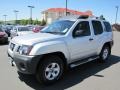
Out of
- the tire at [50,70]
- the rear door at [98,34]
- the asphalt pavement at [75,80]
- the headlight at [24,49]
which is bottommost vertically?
the asphalt pavement at [75,80]

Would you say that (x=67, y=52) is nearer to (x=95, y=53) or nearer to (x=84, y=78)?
(x=84, y=78)

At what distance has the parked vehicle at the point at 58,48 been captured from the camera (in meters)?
4.82

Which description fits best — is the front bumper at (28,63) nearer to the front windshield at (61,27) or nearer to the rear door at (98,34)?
the front windshield at (61,27)

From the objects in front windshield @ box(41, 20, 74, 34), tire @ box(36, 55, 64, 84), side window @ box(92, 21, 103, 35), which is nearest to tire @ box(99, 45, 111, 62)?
side window @ box(92, 21, 103, 35)

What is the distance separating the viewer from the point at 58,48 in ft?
17.3

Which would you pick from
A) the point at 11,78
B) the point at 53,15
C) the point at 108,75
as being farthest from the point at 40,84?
the point at 53,15

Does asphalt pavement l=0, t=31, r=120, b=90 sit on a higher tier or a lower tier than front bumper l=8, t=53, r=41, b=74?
lower

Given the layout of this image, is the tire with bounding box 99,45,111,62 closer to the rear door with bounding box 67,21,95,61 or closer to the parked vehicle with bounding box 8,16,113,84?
the parked vehicle with bounding box 8,16,113,84

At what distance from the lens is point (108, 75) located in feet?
20.5

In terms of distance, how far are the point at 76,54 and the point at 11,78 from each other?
2.21 m

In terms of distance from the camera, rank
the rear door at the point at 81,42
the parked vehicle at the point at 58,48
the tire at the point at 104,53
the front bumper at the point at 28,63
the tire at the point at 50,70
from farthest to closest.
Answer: the tire at the point at 104,53 < the rear door at the point at 81,42 < the tire at the point at 50,70 < the parked vehicle at the point at 58,48 < the front bumper at the point at 28,63

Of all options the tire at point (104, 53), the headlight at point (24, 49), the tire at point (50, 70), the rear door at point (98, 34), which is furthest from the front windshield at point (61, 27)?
the tire at point (104, 53)

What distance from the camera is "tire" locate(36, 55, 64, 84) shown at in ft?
16.3

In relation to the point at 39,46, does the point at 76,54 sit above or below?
below
